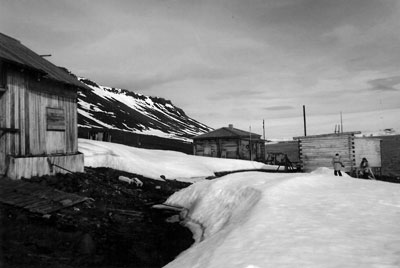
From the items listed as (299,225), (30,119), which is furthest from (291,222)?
(30,119)

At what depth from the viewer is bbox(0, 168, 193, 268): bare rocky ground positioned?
22.6 feet

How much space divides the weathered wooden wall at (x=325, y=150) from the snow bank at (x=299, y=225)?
1513cm

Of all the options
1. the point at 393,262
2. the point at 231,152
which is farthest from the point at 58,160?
the point at 231,152

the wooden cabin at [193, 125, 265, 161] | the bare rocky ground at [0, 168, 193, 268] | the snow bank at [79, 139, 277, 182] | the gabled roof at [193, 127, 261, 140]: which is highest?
the gabled roof at [193, 127, 261, 140]

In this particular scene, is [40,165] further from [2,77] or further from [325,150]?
[325,150]

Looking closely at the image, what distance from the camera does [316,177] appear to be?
407 inches

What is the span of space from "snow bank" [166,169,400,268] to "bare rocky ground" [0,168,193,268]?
1.03 metres

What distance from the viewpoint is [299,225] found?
585 centimetres

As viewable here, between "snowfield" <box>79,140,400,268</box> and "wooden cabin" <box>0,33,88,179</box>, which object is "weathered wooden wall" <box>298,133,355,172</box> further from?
"wooden cabin" <box>0,33,88,179</box>

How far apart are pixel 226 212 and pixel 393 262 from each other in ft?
17.5

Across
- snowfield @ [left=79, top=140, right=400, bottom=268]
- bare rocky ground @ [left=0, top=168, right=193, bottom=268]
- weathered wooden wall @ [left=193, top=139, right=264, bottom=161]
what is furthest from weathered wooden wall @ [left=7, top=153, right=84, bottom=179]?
weathered wooden wall @ [left=193, top=139, right=264, bottom=161]

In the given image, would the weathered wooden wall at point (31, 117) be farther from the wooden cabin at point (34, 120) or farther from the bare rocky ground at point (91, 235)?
the bare rocky ground at point (91, 235)

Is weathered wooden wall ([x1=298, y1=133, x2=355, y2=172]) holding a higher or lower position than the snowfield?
higher

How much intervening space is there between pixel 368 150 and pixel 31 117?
79.1ft
